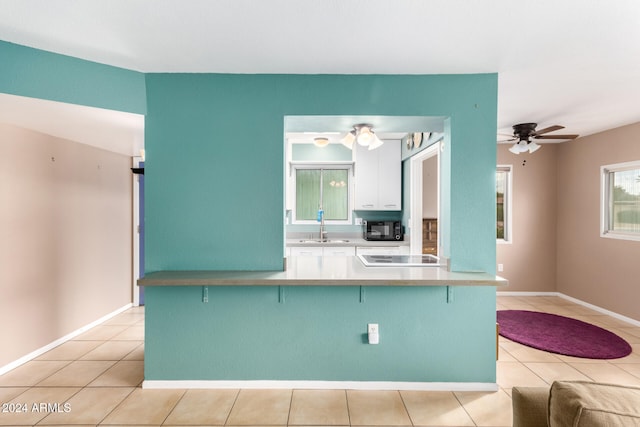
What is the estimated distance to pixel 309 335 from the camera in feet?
8.33

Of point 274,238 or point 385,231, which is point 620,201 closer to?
point 385,231

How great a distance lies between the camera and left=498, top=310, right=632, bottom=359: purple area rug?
3.22 metres

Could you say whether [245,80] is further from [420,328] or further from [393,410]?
[393,410]

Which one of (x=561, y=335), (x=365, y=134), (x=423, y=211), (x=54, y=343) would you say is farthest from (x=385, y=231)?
(x=54, y=343)

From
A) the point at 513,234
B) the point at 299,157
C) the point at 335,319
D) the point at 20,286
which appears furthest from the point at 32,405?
the point at 513,234

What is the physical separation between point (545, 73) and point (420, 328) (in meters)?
2.04

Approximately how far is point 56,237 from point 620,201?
6.21m

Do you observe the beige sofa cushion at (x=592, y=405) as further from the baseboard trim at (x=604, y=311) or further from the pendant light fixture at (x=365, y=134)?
the baseboard trim at (x=604, y=311)

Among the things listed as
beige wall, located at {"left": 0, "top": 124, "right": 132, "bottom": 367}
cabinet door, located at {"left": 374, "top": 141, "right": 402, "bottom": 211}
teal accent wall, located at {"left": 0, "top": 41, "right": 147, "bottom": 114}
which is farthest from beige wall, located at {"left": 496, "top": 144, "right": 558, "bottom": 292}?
beige wall, located at {"left": 0, "top": 124, "right": 132, "bottom": 367}

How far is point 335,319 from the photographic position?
2545 mm

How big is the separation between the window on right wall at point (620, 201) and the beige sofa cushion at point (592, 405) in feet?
13.1

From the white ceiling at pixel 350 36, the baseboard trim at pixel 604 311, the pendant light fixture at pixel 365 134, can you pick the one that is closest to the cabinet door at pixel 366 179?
the pendant light fixture at pixel 365 134

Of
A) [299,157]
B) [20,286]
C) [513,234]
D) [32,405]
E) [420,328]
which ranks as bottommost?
[32,405]

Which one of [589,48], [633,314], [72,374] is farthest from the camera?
[633,314]
